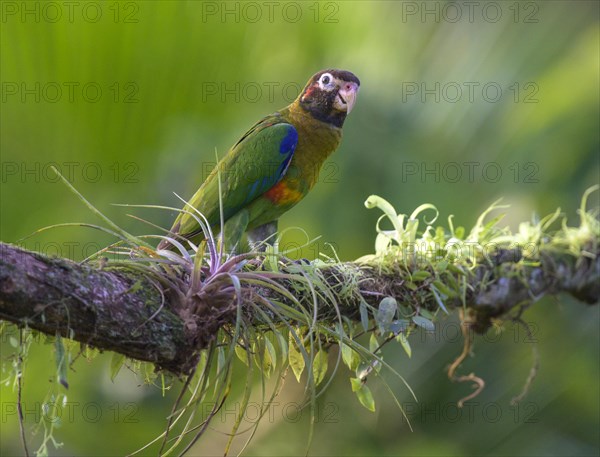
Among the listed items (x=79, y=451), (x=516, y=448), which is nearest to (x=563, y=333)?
(x=516, y=448)

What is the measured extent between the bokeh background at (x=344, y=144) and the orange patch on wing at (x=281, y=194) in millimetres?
301

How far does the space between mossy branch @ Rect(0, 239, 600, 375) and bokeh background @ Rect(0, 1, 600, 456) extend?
3.46 feet

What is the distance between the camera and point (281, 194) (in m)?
3.71

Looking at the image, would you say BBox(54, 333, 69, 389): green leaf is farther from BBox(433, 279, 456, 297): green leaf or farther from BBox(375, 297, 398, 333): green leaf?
BBox(433, 279, 456, 297): green leaf

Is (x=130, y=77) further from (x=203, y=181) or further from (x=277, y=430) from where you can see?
(x=277, y=430)

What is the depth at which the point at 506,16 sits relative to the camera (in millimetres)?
4402

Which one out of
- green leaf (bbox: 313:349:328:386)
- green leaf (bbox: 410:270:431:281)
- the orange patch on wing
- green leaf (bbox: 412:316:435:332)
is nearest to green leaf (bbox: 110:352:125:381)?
green leaf (bbox: 313:349:328:386)

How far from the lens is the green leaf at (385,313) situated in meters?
2.60

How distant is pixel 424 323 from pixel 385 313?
16 centimetres

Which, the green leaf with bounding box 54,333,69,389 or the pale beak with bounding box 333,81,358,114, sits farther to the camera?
the pale beak with bounding box 333,81,358,114

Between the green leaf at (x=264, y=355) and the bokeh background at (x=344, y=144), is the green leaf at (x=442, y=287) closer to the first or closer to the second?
the green leaf at (x=264, y=355)

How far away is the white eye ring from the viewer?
3857 millimetres

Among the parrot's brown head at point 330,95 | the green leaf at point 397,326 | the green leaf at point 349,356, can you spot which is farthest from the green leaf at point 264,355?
the parrot's brown head at point 330,95

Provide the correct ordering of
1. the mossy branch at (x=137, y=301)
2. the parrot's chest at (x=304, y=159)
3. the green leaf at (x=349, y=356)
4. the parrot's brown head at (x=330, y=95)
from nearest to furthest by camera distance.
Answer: the mossy branch at (x=137, y=301), the green leaf at (x=349, y=356), the parrot's chest at (x=304, y=159), the parrot's brown head at (x=330, y=95)
